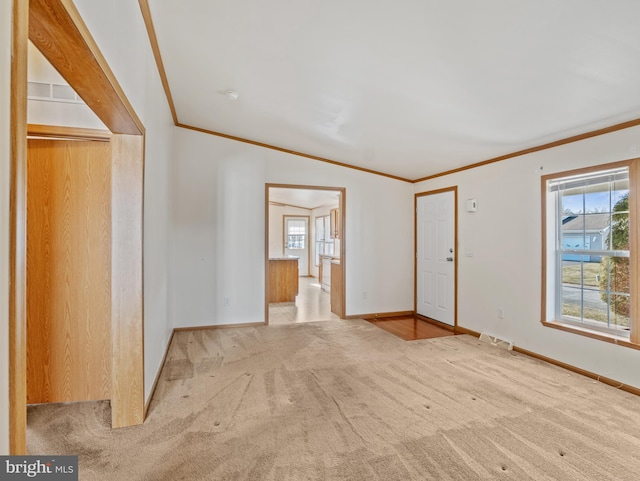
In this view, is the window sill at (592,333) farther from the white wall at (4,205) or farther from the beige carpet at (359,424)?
the white wall at (4,205)

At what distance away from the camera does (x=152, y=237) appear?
2676 millimetres

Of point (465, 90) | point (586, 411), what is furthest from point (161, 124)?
point (586, 411)

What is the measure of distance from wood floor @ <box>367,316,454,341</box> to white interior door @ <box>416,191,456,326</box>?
236 mm

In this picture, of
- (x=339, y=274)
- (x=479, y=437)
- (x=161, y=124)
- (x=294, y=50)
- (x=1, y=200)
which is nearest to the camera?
(x=1, y=200)

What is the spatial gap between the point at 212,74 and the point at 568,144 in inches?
134

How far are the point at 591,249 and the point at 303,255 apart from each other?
8.10 metres

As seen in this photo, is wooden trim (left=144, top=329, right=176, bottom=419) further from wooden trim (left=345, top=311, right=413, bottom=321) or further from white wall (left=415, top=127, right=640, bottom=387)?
white wall (left=415, top=127, right=640, bottom=387)

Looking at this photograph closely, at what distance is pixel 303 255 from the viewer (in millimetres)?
10602

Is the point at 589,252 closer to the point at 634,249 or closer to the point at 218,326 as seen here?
the point at 634,249

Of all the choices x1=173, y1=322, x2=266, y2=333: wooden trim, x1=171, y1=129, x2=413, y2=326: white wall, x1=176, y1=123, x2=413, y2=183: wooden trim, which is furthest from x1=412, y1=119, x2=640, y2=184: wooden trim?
x1=173, y1=322, x2=266, y2=333: wooden trim

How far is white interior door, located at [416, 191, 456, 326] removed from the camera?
186 inches

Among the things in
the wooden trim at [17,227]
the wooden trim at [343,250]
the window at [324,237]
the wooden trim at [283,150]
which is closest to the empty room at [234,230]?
the wooden trim at [17,227]

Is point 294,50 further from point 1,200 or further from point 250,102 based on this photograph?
point 1,200

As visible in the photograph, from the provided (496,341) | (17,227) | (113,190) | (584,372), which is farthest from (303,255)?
(17,227)
